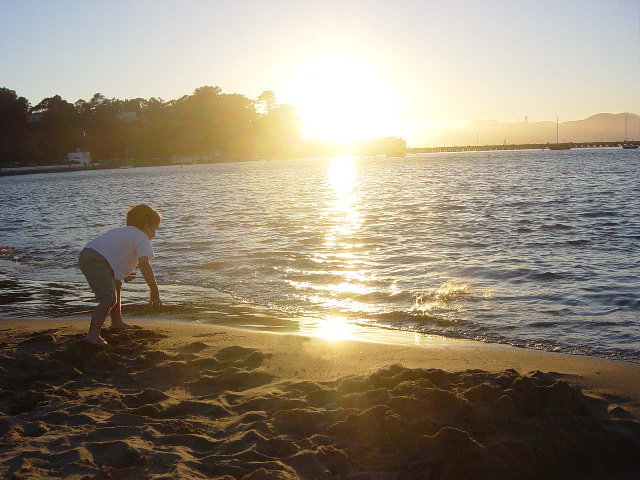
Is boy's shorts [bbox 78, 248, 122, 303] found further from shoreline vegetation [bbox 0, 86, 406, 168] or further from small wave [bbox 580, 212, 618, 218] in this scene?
shoreline vegetation [bbox 0, 86, 406, 168]

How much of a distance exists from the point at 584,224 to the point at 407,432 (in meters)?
15.0

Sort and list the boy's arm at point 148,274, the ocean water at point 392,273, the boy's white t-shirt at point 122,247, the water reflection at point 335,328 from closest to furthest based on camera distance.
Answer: the boy's white t-shirt at point 122,247 < the boy's arm at point 148,274 < the water reflection at point 335,328 < the ocean water at point 392,273

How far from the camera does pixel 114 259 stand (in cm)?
605

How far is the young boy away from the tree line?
13180cm

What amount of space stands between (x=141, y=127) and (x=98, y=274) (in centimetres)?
16013

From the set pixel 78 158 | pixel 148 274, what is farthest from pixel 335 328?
pixel 78 158

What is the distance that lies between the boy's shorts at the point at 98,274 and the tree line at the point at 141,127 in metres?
132

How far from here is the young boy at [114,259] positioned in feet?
19.3

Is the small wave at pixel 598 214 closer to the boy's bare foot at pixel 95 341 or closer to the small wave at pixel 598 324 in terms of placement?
the small wave at pixel 598 324

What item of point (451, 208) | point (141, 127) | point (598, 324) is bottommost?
point (598, 324)

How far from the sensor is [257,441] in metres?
3.68

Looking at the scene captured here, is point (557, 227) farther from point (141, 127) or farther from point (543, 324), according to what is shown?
point (141, 127)

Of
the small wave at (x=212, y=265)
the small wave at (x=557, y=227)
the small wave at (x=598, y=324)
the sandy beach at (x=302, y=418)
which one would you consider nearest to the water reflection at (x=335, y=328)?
the sandy beach at (x=302, y=418)

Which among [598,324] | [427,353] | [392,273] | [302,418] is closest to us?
[302,418]
